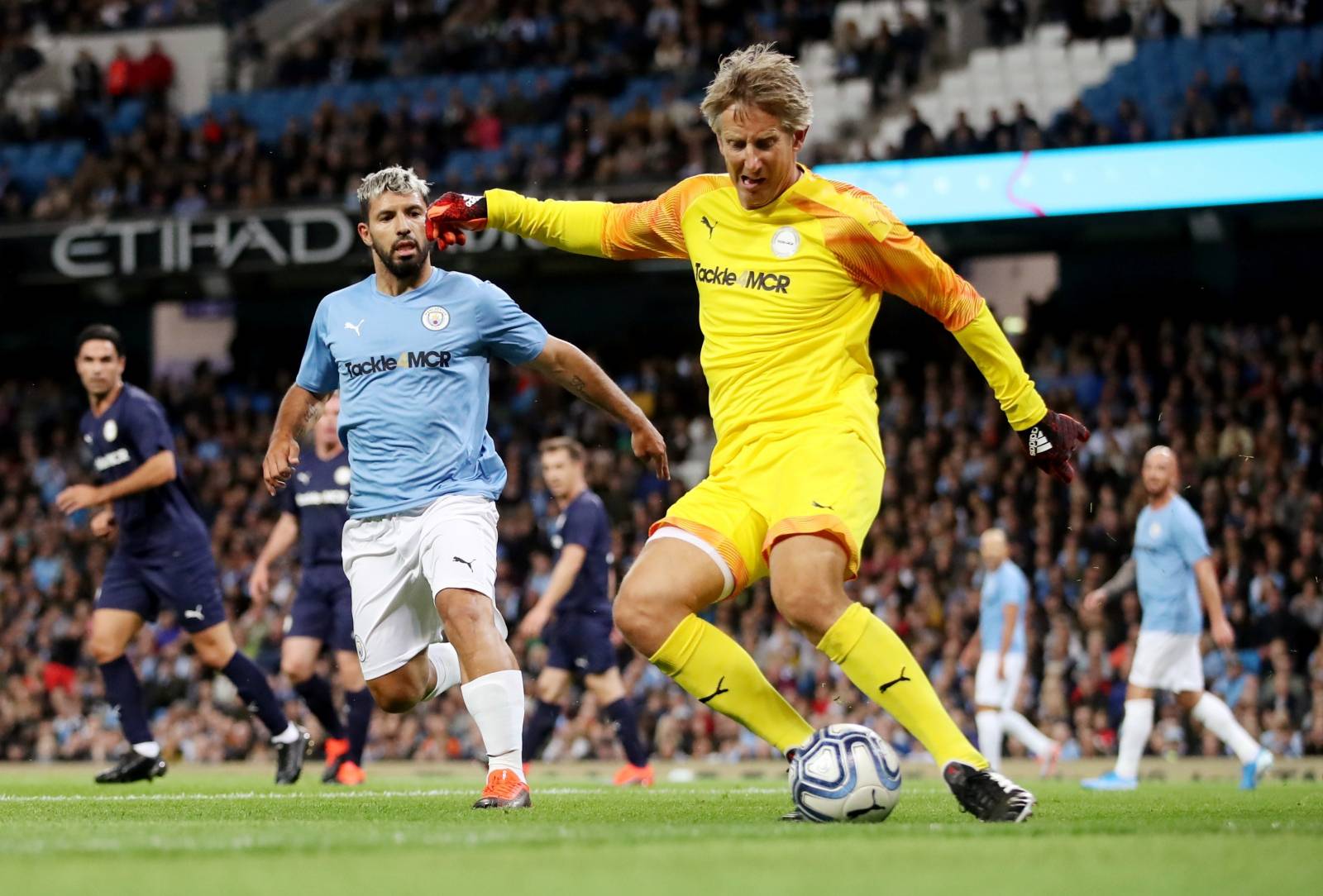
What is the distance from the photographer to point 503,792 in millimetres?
6102

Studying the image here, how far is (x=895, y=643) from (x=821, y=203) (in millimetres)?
1481

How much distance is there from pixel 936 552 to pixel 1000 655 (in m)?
4.59

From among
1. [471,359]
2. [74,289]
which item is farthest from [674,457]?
[471,359]

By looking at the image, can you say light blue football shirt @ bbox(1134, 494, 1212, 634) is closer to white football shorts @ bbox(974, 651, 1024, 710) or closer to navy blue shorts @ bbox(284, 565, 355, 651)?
white football shorts @ bbox(974, 651, 1024, 710)

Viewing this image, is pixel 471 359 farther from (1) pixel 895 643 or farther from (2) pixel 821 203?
(1) pixel 895 643

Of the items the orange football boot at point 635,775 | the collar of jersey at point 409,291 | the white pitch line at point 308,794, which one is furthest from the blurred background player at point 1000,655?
the collar of jersey at point 409,291

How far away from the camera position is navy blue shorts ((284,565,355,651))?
10.4 meters

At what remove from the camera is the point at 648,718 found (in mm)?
16625

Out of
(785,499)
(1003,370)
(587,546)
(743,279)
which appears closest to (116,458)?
(587,546)

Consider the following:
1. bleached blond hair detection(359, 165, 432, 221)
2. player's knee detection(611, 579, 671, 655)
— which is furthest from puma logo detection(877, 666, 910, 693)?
bleached blond hair detection(359, 165, 432, 221)

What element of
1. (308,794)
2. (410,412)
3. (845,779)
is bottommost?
(308,794)

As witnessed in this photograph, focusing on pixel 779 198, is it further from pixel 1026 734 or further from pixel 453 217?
pixel 1026 734

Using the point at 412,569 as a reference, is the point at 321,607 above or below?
below

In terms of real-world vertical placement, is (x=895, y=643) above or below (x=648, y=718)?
above
